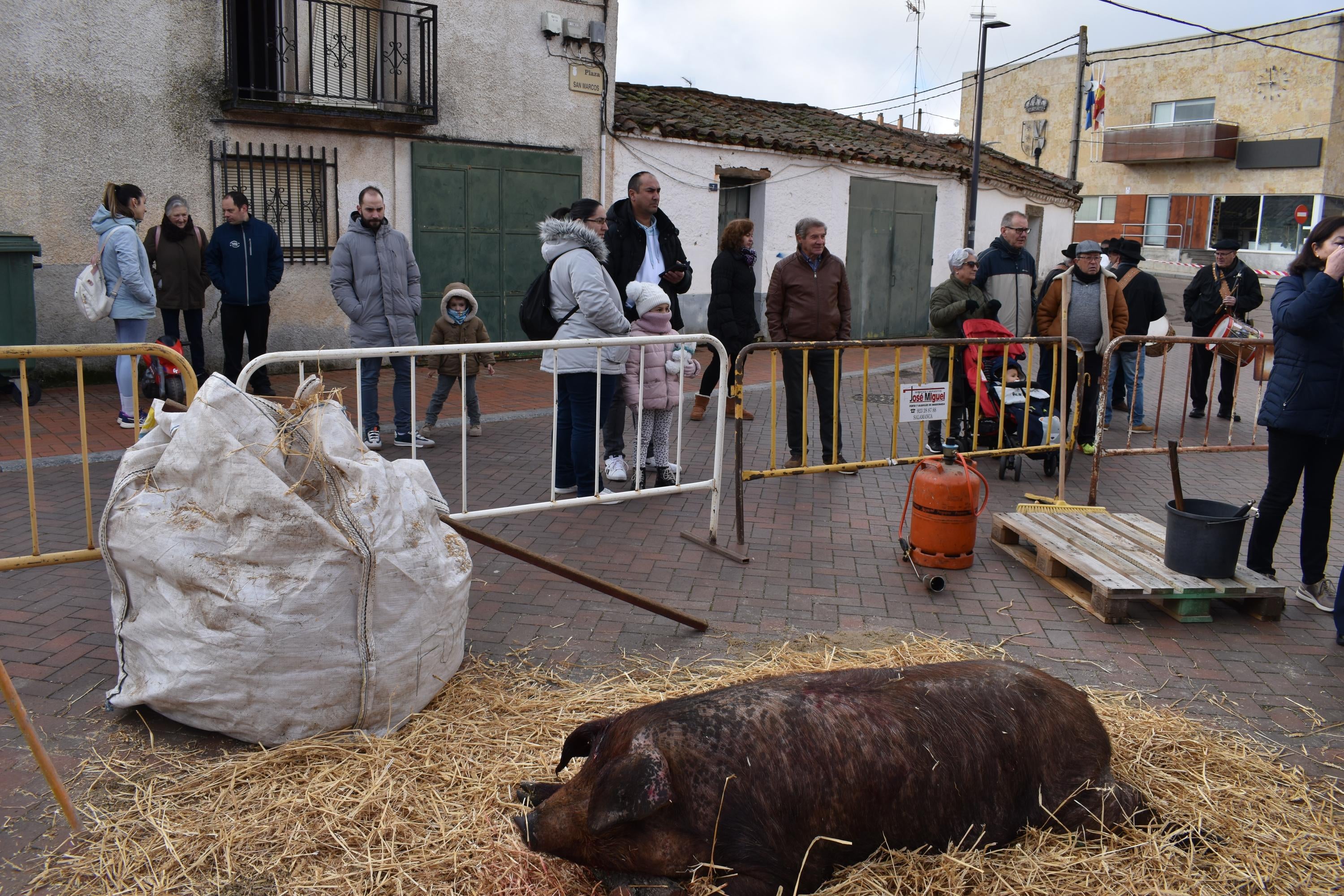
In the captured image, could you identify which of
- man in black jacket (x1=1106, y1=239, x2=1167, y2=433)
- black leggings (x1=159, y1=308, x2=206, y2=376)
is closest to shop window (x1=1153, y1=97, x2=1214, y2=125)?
man in black jacket (x1=1106, y1=239, x2=1167, y2=433)

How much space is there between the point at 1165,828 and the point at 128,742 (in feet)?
11.2

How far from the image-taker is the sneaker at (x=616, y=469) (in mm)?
7098

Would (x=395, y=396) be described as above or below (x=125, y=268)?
below

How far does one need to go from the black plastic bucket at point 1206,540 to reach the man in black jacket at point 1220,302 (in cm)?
590

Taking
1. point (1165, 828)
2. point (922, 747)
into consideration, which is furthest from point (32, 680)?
point (1165, 828)

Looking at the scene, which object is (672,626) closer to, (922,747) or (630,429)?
(922,747)

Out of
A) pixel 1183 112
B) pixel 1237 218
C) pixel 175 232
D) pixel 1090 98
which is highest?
pixel 1090 98

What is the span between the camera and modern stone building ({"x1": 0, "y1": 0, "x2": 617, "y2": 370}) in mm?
9977

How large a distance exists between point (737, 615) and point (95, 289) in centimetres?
647

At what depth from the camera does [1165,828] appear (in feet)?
9.95

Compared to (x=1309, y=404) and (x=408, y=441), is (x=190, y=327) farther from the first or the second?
(x=1309, y=404)

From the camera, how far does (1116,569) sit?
5121mm

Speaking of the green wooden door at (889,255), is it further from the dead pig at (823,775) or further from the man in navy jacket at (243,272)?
the dead pig at (823,775)

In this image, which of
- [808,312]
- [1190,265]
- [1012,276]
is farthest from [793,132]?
[1190,265]
